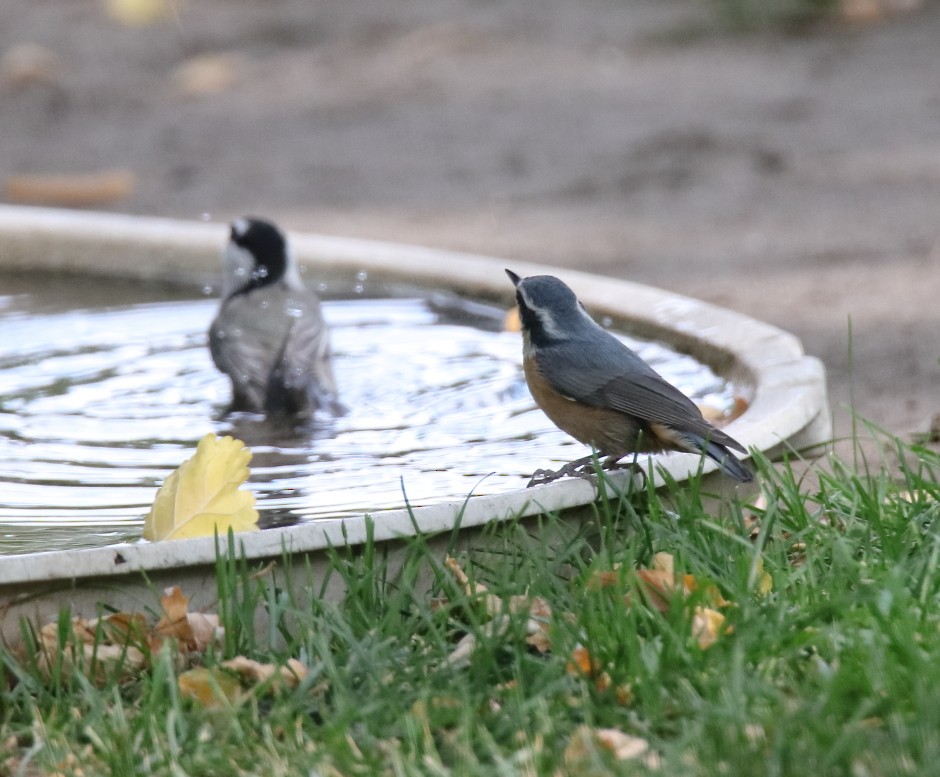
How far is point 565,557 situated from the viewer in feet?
11.8

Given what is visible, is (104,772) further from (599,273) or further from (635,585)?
(599,273)

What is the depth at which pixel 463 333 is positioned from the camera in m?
6.24

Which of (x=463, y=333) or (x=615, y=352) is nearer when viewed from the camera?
(x=615, y=352)

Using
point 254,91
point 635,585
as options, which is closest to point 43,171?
point 254,91

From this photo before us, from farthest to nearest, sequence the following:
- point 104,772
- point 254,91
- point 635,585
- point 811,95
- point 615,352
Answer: point 254,91 < point 811,95 < point 615,352 < point 635,585 < point 104,772

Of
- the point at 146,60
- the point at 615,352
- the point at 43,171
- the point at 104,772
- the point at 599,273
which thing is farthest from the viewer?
the point at 146,60

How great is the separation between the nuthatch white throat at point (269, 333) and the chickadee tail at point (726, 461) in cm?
205

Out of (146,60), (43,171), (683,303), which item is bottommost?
(683,303)

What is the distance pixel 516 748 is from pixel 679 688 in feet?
1.14

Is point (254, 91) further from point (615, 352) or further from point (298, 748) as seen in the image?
point (298, 748)

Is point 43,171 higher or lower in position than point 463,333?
higher

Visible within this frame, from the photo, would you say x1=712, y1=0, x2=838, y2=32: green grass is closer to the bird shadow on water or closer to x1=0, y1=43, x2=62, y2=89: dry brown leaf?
x1=0, y1=43, x2=62, y2=89: dry brown leaf

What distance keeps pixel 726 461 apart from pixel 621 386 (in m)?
0.36

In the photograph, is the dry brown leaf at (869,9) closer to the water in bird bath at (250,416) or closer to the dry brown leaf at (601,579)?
the water in bird bath at (250,416)
